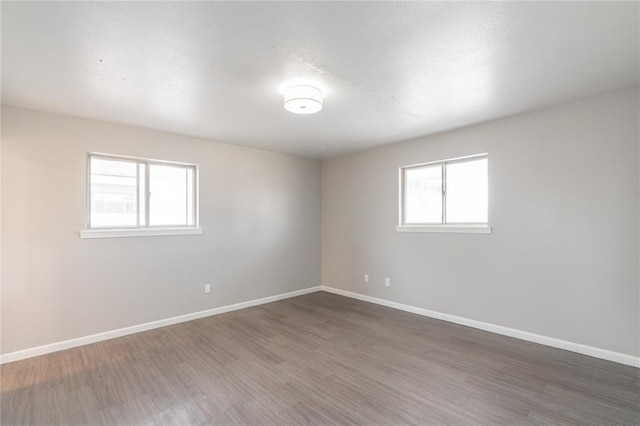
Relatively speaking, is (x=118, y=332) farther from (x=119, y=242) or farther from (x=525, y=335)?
(x=525, y=335)

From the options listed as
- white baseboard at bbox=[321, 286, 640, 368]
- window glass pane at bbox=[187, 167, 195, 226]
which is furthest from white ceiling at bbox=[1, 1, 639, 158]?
white baseboard at bbox=[321, 286, 640, 368]

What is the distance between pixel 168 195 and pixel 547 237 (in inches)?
182

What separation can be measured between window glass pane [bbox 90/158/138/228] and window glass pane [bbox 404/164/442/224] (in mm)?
3805

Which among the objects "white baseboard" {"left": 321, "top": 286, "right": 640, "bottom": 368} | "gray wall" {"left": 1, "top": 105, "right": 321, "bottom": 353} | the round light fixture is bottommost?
"white baseboard" {"left": 321, "top": 286, "right": 640, "bottom": 368}

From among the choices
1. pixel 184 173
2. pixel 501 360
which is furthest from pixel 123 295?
pixel 501 360

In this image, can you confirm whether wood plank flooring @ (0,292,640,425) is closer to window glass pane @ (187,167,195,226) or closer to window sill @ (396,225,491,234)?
window sill @ (396,225,491,234)

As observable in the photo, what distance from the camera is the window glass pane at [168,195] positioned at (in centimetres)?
395

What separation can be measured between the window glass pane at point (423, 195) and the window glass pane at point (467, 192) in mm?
150

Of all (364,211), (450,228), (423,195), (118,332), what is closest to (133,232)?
(118,332)

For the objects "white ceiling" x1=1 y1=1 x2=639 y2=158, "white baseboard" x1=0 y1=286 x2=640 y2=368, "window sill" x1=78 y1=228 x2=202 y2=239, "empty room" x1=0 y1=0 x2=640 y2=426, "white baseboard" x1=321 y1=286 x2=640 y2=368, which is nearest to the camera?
"white ceiling" x1=1 y1=1 x2=639 y2=158

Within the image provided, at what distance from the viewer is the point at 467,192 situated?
3.92 meters

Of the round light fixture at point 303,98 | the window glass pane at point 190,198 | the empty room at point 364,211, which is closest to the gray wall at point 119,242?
the empty room at point 364,211

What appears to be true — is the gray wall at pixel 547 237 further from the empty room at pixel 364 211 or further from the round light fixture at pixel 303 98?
the round light fixture at pixel 303 98

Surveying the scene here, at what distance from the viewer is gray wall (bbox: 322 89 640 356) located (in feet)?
9.07
